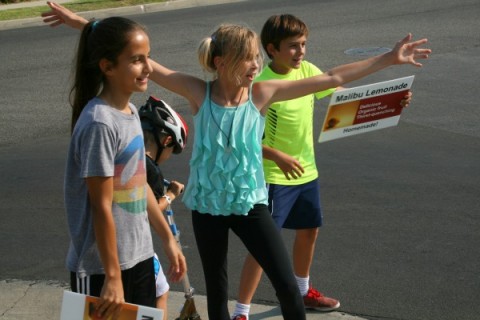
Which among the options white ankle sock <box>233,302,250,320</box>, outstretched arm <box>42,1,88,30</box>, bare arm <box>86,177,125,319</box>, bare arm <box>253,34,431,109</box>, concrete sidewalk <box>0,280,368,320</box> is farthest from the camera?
concrete sidewalk <box>0,280,368,320</box>

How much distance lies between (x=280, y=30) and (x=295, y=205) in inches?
39.0

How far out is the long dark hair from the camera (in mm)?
3688

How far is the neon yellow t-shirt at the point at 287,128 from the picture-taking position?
17.4ft

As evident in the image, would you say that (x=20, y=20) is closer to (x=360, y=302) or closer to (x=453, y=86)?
(x=453, y=86)

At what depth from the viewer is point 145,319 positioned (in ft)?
11.7

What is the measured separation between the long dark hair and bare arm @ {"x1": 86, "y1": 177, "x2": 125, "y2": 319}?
389 mm

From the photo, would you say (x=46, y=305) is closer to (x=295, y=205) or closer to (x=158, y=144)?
(x=295, y=205)

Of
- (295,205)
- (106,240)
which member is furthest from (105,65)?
(295,205)

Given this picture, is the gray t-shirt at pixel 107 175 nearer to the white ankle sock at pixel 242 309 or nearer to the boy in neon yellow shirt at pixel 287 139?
the boy in neon yellow shirt at pixel 287 139

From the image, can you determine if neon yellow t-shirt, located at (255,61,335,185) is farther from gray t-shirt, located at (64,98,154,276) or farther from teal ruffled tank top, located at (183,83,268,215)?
gray t-shirt, located at (64,98,154,276)

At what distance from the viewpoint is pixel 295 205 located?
5477 mm

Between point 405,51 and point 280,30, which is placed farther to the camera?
point 280,30

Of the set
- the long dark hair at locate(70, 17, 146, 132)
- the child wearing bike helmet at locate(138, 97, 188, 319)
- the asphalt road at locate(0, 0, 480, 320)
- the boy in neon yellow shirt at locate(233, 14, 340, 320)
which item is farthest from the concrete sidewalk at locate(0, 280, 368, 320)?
the long dark hair at locate(70, 17, 146, 132)

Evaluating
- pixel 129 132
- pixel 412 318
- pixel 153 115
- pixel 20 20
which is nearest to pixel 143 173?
pixel 129 132
